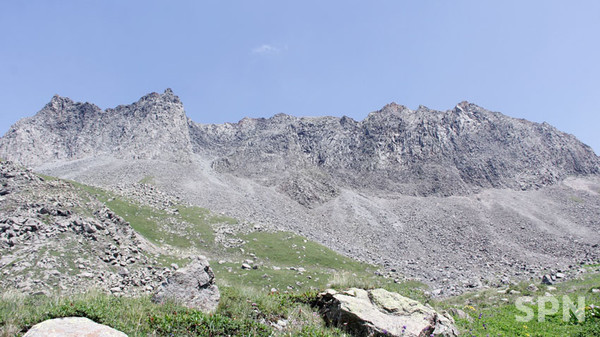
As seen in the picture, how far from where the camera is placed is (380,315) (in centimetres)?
1066

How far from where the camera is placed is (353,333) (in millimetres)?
10312

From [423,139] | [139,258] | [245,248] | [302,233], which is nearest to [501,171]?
[423,139]

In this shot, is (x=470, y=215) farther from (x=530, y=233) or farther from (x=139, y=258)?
(x=139, y=258)

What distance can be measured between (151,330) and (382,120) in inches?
5110

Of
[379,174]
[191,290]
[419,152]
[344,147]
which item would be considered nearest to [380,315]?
[191,290]

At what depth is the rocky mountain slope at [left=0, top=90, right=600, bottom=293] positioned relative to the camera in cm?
6681

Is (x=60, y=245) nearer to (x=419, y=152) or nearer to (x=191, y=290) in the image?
(x=191, y=290)

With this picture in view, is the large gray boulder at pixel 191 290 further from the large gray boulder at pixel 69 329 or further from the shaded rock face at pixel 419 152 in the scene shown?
the shaded rock face at pixel 419 152

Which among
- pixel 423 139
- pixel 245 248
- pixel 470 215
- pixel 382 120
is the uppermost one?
pixel 382 120

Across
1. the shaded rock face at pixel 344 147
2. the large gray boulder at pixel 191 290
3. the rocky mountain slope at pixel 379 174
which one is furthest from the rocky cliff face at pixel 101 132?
the large gray boulder at pixel 191 290

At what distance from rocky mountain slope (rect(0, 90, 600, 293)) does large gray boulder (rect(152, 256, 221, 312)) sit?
41.5m

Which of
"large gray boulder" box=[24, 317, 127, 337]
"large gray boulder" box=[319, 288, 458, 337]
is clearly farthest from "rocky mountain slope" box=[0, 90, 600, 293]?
"large gray boulder" box=[24, 317, 127, 337]

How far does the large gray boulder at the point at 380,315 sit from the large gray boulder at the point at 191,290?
433 centimetres

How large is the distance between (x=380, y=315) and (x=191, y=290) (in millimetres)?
7097
